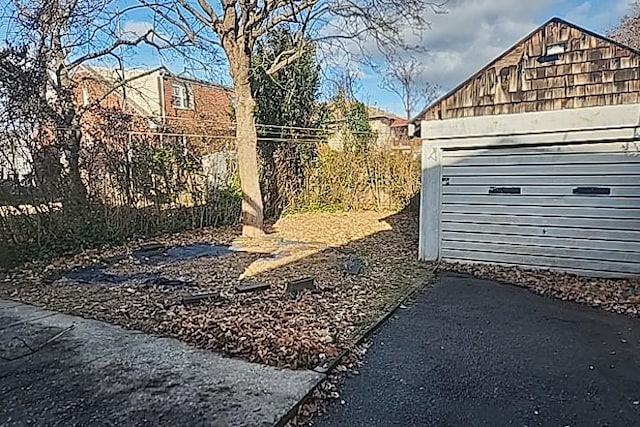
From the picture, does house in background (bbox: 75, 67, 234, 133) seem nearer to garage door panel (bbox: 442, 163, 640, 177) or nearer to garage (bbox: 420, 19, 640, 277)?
garage (bbox: 420, 19, 640, 277)

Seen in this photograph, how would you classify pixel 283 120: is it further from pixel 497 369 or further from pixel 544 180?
pixel 497 369

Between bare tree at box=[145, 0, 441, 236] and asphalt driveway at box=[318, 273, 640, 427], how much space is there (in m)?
5.68

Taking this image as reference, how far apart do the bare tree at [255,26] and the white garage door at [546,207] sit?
420 cm

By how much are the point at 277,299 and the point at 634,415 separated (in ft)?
11.1

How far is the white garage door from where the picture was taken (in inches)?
234

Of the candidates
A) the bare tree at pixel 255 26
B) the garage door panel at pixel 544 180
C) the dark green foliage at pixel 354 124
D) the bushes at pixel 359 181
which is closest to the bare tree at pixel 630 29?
the dark green foliage at pixel 354 124

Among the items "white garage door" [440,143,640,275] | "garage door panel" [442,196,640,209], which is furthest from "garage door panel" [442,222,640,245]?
"garage door panel" [442,196,640,209]

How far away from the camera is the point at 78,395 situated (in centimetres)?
299

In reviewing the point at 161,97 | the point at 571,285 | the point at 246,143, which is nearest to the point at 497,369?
the point at 571,285

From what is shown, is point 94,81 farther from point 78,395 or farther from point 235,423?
point 235,423

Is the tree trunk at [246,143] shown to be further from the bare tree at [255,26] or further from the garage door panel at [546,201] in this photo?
the garage door panel at [546,201]

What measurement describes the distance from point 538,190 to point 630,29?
42.7ft

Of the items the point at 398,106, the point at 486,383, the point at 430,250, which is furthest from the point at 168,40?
the point at 398,106

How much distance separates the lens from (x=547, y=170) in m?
6.37
